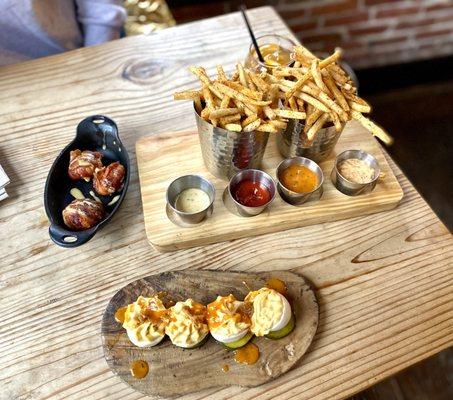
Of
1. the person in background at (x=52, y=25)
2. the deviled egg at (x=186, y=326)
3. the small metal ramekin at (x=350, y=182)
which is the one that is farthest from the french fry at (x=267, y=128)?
the person in background at (x=52, y=25)

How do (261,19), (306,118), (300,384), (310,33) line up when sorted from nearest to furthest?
1. (300,384)
2. (306,118)
3. (261,19)
4. (310,33)

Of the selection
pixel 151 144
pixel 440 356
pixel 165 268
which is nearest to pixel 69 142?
pixel 151 144

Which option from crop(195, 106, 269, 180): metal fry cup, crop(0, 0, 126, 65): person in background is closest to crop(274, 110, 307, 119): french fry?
crop(195, 106, 269, 180): metal fry cup

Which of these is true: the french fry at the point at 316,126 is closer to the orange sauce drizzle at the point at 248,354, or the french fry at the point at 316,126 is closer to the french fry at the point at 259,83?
the french fry at the point at 259,83

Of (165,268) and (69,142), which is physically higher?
(69,142)

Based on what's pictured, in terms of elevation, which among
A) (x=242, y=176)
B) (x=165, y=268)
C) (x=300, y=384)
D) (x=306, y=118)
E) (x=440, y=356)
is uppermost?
(x=306, y=118)

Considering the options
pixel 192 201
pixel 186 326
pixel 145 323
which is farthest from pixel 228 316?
pixel 192 201

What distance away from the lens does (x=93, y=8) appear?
7.27 ft

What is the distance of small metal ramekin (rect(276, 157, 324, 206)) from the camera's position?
147cm

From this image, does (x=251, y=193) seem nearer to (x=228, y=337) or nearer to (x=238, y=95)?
(x=238, y=95)

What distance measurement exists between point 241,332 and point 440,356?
163 centimetres

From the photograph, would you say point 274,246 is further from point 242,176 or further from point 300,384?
point 300,384

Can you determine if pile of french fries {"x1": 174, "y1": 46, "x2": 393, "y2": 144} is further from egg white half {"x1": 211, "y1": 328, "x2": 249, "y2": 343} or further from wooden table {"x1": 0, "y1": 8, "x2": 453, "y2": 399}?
egg white half {"x1": 211, "y1": 328, "x2": 249, "y2": 343}

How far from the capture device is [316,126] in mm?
1391
